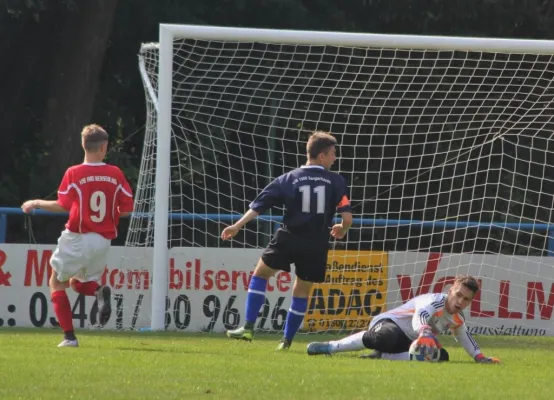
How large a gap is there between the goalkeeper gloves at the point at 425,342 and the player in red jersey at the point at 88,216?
223 cm

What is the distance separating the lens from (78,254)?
29.8 ft

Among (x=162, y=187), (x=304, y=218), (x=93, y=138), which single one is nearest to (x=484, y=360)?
(x=304, y=218)

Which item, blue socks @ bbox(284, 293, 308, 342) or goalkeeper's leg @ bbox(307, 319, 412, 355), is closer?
goalkeeper's leg @ bbox(307, 319, 412, 355)

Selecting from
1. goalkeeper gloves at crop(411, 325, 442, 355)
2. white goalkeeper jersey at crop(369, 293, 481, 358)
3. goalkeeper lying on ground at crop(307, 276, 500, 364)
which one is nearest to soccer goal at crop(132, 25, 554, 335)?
goalkeeper lying on ground at crop(307, 276, 500, 364)

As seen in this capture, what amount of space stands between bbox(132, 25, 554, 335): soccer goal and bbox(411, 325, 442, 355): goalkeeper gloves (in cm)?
432

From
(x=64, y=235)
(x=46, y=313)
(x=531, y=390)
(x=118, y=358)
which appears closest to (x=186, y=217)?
(x=46, y=313)

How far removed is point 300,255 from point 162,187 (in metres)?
2.42

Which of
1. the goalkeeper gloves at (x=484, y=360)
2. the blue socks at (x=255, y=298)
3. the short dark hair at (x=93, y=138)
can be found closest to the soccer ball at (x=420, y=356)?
the goalkeeper gloves at (x=484, y=360)

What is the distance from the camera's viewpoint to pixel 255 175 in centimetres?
1411

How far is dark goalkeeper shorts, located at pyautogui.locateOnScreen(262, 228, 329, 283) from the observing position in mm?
9562

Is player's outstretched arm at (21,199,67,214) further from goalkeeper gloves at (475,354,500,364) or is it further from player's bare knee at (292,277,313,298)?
goalkeeper gloves at (475,354,500,364)

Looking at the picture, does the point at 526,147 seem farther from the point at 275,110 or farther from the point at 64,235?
the point at 64,235

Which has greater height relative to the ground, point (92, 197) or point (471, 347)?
point (92, 197)

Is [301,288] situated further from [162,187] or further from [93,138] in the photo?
[162,187]
